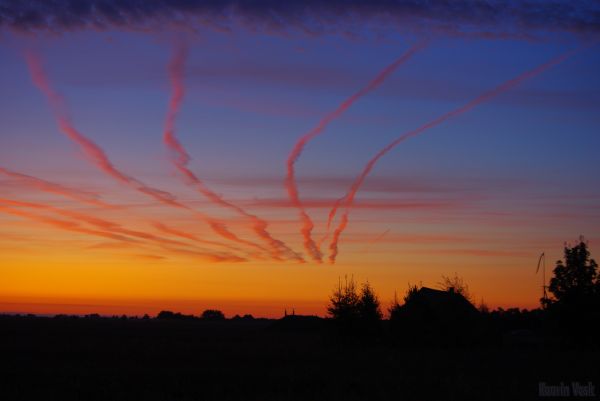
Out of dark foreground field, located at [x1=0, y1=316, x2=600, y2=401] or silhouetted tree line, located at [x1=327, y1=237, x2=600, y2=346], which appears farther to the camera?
silhouetted tree line, located at [x1=327, y1=237, x2=600, y2=346]

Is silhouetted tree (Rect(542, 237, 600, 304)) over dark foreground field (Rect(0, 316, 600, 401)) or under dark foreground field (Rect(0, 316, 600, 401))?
over

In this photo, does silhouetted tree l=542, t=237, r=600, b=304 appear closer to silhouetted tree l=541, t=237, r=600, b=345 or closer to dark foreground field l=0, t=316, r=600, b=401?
silhouetted tree l=541, t=237, r=600, b=345

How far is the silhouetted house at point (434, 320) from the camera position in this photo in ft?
168

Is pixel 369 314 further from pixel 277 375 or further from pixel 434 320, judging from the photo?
pixel 277 375

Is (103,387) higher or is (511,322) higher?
(511,322)

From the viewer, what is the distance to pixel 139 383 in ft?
82.9

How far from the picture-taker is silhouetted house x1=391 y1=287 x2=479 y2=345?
51.1 metres

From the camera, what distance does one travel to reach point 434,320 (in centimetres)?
5159

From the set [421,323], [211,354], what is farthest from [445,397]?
[421,323]

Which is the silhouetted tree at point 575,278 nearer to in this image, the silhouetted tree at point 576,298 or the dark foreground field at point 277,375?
the silhouetted tree at point 576,298

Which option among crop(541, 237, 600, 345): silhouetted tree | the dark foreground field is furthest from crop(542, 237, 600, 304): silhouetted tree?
the dark foreground field

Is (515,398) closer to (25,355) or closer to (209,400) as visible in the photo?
(209,400)

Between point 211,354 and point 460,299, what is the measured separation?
23312 millimetres

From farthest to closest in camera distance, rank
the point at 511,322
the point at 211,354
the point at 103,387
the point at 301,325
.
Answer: the point at 301,325 → the point at 511,322 → the point at 211,354 → the point at 103,387
